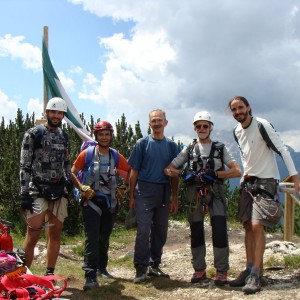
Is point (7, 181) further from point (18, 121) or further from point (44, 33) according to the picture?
point (18, 121)

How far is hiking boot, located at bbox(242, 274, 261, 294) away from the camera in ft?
17.3

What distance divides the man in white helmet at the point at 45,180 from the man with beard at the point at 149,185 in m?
1.01

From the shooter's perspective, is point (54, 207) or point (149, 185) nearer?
point (54, 207)

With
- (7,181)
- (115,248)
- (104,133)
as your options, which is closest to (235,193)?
(115,248)

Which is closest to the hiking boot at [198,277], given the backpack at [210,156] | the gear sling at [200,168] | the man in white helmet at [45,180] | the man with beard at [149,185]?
the man with beard at [149,185]

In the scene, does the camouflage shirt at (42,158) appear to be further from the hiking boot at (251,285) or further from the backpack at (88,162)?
the hiking boot at (251,285)

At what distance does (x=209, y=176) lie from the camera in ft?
19.0

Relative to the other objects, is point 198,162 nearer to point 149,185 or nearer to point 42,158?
point 149,185

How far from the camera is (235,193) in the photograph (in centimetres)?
1419

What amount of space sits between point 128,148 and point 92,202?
25.7 ft

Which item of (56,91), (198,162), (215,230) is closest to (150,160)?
(198,162)

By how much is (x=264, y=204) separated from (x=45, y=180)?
108 inches

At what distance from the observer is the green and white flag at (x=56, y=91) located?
39.3 ft

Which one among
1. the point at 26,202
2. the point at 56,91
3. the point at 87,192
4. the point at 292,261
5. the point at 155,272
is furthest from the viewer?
the point at 56,91
